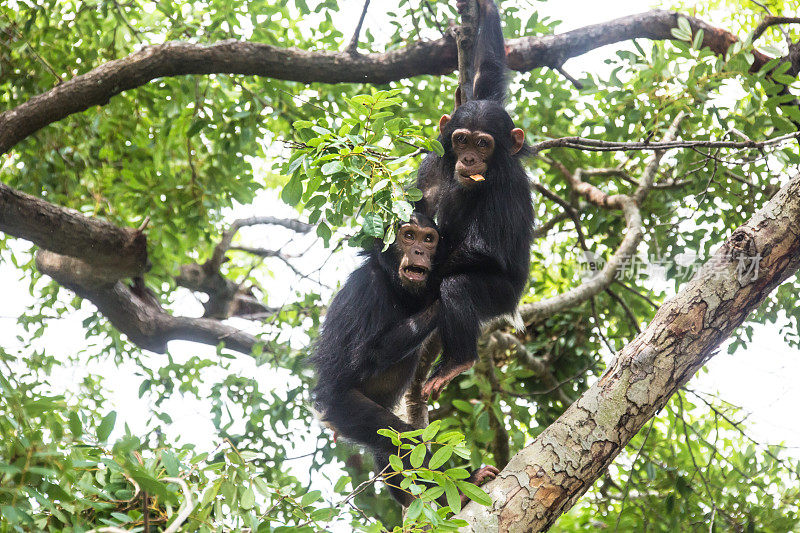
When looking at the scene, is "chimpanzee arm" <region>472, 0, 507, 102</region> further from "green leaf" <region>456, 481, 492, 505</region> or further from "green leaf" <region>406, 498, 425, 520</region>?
"green leaf" <region>406, 498, 425, 520</region>

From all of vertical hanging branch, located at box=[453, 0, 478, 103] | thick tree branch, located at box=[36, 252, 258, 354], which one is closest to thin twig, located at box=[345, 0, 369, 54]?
vertical hanging branch, located at box=[453, 0, 478, 103]

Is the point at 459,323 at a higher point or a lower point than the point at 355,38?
lower

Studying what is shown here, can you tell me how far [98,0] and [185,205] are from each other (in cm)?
174

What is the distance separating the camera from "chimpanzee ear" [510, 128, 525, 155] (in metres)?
4.30

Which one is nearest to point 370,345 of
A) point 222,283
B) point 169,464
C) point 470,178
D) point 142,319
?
point 470,178

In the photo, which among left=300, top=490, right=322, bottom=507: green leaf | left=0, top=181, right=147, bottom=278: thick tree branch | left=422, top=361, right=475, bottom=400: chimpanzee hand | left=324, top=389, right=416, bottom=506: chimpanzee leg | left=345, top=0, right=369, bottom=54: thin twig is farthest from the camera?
left=345, top=0, right=369, bottom=54: thin twig

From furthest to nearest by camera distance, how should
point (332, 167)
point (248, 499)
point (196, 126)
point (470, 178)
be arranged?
point (196, 126) → point (470, 178) → point (332, 167) → point (248, 499)

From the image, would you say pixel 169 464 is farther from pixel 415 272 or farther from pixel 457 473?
pixel 415 272

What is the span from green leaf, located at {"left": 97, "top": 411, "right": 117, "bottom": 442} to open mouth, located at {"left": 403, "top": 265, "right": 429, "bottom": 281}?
2.07 metres

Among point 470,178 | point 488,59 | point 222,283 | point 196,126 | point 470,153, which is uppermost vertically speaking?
point 222,283

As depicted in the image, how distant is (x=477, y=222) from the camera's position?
4.22m

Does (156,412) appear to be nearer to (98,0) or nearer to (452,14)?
(98,0)

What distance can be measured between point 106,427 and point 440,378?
2038mm

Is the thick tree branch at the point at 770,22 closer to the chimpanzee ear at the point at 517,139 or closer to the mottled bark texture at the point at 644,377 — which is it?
the chimpanzee ear at the point at 517,139
